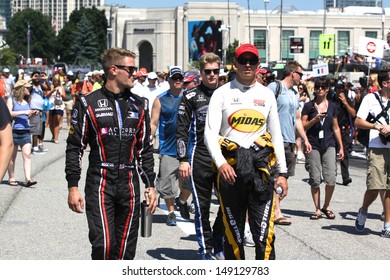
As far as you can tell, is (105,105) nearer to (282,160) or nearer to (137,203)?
(137,203)

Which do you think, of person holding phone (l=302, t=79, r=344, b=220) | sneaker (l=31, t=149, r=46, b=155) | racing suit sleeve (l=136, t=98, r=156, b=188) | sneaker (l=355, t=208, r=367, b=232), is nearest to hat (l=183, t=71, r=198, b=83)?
person holding phone (l=302, t=79, r=344, b=220)

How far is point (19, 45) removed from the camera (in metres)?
160

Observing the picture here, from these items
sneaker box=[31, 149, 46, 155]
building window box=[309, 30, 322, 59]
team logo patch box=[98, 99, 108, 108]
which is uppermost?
building window box=[309, 30, 322, 59]

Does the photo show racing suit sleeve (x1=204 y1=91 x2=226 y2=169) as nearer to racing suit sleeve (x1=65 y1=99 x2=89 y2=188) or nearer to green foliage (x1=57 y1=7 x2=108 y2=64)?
racing suit sleeve (x1=65 y1=99 x2=89 y2=188)

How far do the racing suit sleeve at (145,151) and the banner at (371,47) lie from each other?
782 inches

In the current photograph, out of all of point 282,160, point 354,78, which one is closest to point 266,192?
point 282,160

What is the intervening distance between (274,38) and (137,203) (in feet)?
466

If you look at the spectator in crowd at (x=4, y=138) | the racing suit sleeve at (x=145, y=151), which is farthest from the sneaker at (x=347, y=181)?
the spectator in crowd at (x=4, y=138)

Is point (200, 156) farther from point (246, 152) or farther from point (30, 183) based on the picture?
point (30, 183)

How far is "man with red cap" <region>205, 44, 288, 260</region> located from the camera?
21.9 ft

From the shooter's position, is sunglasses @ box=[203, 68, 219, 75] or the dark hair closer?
sunglasses @ box=[203, 68, 219, 75]

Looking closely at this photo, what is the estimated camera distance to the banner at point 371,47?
25.8 metres

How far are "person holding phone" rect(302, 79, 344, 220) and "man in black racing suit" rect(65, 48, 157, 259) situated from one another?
5.64 metres
